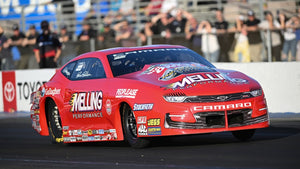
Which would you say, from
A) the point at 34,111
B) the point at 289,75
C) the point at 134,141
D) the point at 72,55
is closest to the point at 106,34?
the point at 72,55

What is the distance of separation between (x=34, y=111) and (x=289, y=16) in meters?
8.44

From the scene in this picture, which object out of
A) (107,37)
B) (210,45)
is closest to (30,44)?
(107,37)

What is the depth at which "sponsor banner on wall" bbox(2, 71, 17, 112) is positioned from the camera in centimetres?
1836

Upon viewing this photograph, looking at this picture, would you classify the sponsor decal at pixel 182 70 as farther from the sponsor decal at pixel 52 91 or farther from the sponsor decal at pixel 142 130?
the sponsor decal at pixel 52 91

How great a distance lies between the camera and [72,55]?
19.7m

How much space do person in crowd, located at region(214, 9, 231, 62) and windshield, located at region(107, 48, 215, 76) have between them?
7418 millimetres

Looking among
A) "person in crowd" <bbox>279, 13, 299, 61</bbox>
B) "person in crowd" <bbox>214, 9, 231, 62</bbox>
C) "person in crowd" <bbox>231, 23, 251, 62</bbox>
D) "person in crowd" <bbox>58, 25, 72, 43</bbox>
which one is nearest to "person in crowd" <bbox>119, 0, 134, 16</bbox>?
"person in crowd" <bbox>58, 25, 72, 43</bbox>

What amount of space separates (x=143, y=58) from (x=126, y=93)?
1.01m

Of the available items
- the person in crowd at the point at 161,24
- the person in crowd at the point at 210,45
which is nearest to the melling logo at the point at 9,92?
the person in crowd at the point at 161,24

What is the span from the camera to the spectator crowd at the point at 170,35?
16.5 meters

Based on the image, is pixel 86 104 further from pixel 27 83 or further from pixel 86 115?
pixel 27 83

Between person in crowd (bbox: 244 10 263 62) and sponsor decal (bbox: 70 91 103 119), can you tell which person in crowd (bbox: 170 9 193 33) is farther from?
sponsor decal (bbox: 70 91 103 119)

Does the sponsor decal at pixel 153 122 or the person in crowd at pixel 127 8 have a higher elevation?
the sponsor decal at pixel 153 122

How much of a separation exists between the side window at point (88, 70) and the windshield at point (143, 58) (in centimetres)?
20
